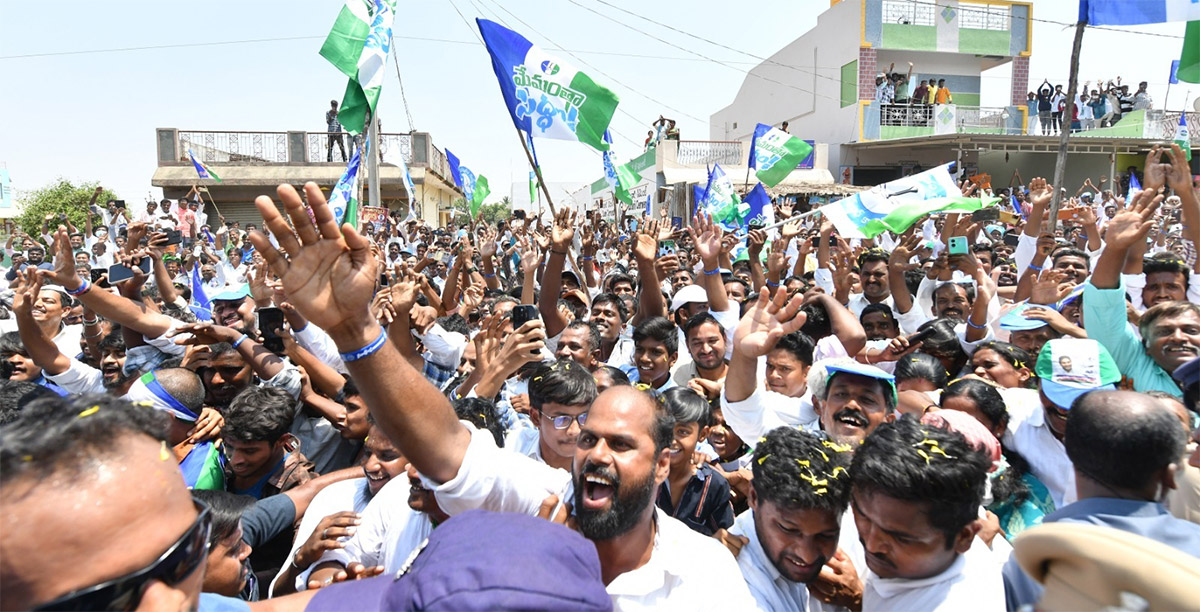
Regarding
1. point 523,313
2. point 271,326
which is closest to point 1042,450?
point 523,313

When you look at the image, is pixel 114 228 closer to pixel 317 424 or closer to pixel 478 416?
pixel 317 424

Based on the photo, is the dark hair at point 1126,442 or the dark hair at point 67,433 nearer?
the dark hair at point 67,433

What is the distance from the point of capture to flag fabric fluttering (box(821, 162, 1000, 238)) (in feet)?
20.6

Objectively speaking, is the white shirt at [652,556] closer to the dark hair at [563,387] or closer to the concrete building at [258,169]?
the dark hair at [563,387]

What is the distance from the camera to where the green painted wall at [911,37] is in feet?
82.8

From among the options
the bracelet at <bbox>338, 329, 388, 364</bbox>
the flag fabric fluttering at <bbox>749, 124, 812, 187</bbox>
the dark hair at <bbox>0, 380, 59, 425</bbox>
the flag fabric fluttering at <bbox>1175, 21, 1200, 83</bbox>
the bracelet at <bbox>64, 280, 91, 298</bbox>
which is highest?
the flag fabric fluttering at <bbox>1175, 21, 1200, 83</bbox>

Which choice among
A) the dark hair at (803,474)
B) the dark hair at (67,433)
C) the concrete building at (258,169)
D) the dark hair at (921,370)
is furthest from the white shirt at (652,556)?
→ the concrete building at (258,169)

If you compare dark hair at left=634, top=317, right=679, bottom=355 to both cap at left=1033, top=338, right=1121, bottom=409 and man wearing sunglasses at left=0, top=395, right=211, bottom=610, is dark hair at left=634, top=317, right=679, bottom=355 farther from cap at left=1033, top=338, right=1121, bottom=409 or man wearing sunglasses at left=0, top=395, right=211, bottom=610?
man wearing sunglasses at left=0, top=395, right=211, bottom=610

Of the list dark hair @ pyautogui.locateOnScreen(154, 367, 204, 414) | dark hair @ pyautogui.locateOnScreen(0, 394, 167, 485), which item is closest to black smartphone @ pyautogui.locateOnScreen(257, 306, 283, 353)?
dark hair @ pyautogui.locateOnScreen(154, 367, 204, 414)

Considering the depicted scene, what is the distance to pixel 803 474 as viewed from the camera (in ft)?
7.16

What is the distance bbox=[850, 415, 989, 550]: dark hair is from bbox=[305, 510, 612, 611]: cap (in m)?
1.16

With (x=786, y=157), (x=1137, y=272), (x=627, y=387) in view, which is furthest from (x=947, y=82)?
(x=627, y=387)

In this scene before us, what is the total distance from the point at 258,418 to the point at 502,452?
1.70 m

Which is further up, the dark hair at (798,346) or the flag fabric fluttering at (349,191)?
the flag fabric fluttering at (349,191)
